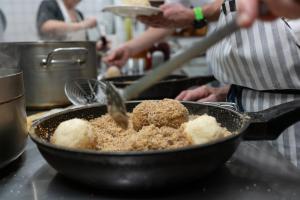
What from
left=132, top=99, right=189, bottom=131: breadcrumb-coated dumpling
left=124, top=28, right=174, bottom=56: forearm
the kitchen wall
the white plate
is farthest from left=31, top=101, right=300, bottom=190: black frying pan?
the kitchen wall

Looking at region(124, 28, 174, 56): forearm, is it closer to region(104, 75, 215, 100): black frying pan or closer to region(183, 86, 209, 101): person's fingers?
region(104, 75, 215, 100): black frying pan

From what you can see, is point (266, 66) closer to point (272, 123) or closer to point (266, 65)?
point (266, 65)

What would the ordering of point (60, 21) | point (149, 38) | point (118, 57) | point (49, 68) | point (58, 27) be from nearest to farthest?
point (49, 68)
point (118, 57)
point (149, 38)
point (58, 27)
point (60, 21)

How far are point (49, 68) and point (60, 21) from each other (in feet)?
5.72

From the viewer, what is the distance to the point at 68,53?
1054mm

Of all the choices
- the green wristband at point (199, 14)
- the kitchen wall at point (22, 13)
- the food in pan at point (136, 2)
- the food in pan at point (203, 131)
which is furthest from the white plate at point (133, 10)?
the kitchen wall at point (22, 13)

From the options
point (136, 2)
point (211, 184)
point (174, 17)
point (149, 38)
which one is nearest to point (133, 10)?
point (136, 2)

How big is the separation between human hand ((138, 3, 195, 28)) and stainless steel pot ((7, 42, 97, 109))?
43 centimetres

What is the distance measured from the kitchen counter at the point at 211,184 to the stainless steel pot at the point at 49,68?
0.45 meters

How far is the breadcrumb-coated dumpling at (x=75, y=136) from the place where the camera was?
0.55 m

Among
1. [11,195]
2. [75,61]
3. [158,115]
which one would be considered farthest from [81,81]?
[11,195]

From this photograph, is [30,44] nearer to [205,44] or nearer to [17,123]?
[17,123]

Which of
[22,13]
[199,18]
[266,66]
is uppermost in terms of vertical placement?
[22,13]

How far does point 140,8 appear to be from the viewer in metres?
1.25
